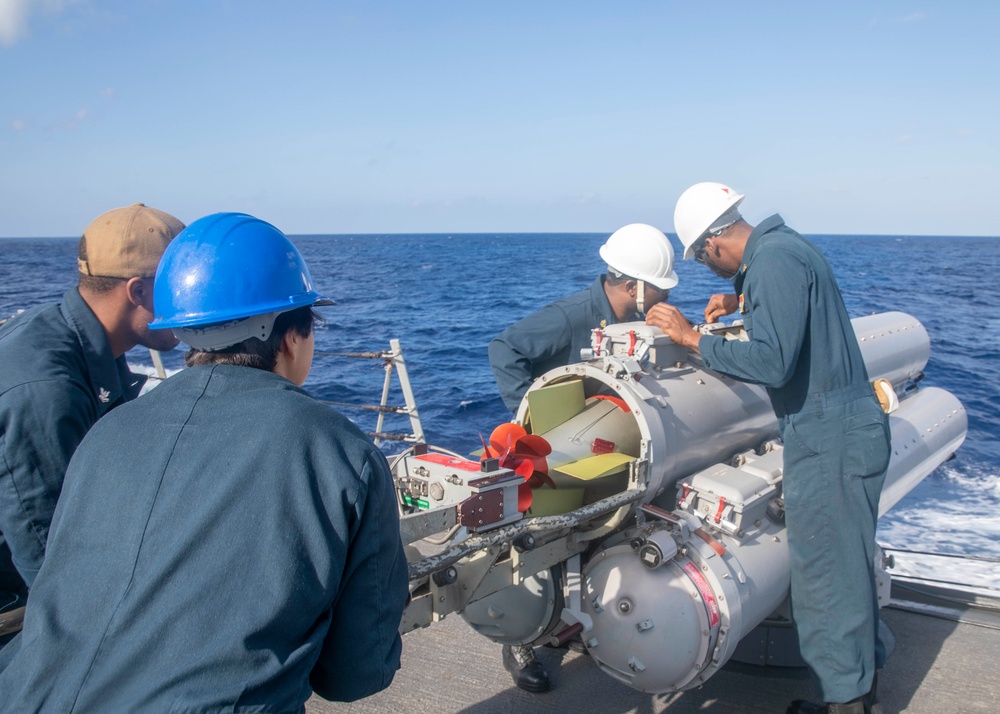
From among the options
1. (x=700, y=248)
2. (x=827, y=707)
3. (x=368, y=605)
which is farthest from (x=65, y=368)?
(x=827, y=707)

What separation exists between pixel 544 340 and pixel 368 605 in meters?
2.87

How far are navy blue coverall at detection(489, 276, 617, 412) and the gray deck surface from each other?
1.44 m

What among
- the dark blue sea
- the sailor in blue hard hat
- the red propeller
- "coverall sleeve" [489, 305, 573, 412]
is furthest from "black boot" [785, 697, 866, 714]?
the dark blue sea

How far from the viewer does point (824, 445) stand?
10.4 ft

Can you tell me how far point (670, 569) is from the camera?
3.12m

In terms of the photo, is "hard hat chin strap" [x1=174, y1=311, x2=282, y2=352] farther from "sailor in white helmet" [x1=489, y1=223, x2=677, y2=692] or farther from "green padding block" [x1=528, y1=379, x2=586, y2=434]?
"sailor in white helmet" [x1=489, y1=223, x2=677, y2=692]

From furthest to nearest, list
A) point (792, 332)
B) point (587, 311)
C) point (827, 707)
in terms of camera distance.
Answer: point (587, 311), point (827, 707), point (792, 332)

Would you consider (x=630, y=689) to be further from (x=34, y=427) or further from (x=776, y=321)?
(x=34, y=427)

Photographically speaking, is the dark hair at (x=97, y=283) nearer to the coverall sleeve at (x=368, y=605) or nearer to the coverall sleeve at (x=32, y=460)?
the coverall sleeve at (x=32, y=460)

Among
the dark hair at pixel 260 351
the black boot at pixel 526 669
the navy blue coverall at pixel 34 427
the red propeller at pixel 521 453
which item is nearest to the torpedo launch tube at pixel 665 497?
the red propeller at pixel 521 453

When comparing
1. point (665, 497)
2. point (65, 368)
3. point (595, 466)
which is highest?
point (65, 368)

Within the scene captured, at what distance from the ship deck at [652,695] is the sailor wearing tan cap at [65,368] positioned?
6.12 feet

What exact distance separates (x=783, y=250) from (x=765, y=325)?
0.34 metres

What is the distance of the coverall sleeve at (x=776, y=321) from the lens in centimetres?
308
